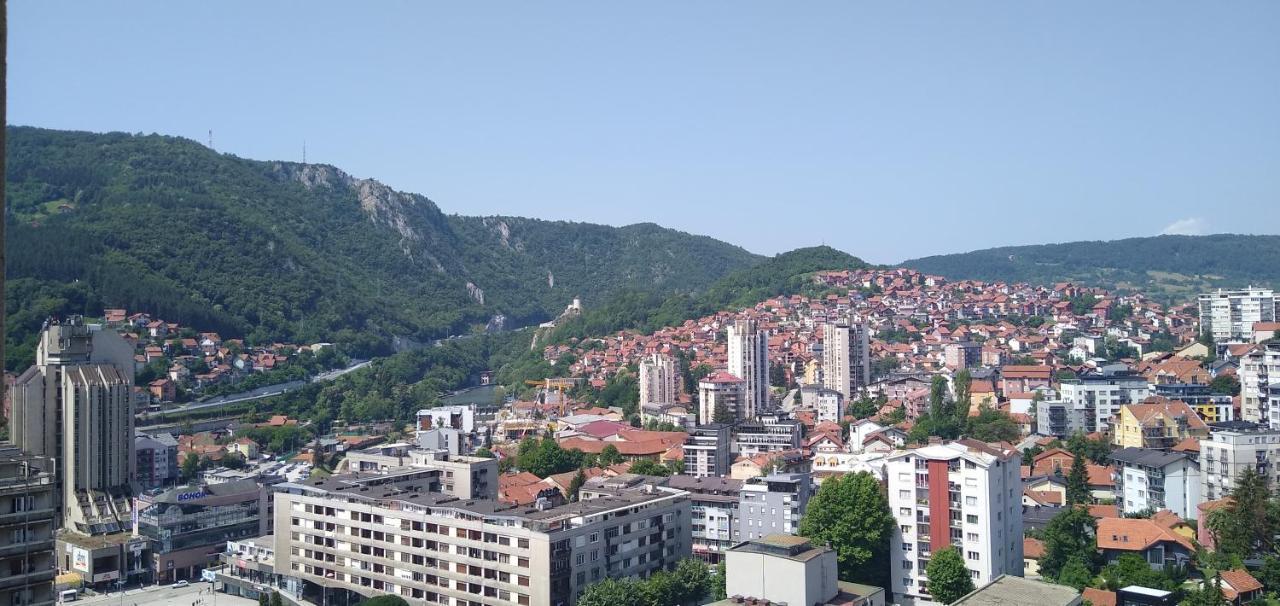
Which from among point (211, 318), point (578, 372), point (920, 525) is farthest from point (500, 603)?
point (211, 318)

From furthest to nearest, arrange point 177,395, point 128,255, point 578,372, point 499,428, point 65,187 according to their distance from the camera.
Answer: point 65,187 → point 128,255 → point 578,372 → point 177,395 → point 499,428

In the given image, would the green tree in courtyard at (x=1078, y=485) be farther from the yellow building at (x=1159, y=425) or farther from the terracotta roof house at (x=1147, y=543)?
the yellow building at (x=1159, y=425)

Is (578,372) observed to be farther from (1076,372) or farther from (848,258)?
(848,258)

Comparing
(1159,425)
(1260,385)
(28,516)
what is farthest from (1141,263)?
(28,516)

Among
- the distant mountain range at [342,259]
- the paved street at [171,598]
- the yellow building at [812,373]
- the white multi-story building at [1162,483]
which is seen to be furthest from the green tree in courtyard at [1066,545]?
the distant mountain range at [342,259]

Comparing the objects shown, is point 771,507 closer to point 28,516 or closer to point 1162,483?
point 1162,483

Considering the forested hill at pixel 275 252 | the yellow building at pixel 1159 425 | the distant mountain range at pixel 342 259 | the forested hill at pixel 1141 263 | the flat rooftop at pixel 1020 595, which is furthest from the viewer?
the forested hill at pixel 1141 263

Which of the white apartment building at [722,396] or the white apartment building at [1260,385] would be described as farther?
the white apartment building at [722,396]
